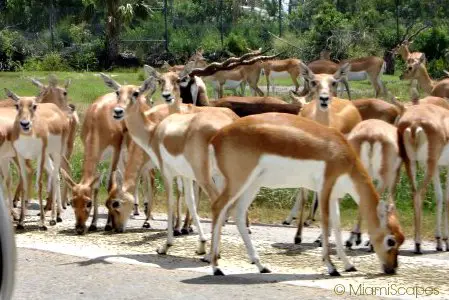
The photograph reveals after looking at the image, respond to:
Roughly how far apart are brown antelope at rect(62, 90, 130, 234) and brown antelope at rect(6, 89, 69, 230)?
0.36 m

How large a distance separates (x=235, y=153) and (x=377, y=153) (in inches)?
95.0

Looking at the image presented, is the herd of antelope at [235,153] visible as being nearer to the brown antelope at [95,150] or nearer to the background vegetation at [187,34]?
the brown antelope at [95,150]

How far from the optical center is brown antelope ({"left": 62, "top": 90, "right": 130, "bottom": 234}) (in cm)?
1126

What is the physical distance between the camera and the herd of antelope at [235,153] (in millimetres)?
8195

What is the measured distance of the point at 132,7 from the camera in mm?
43562

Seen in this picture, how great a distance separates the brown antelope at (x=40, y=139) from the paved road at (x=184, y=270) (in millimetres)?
1001

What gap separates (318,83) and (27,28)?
48.0 meters

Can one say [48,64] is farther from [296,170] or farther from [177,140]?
[296,170]

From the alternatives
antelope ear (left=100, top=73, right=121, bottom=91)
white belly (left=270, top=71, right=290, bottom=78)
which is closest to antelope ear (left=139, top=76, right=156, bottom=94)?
antelope ear (left=100, top=73, right=121, bottom=91)

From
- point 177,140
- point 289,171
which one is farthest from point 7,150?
point 289,171

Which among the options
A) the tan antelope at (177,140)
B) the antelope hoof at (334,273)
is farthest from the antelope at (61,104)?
the antelope hoof at (334,273)

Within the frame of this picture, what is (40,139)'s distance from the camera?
11914 millimetres

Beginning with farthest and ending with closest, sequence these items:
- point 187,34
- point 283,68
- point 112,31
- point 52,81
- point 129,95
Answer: point 187,34 < point 112,31 < point 283,68 < point 52,81 < point 129,95

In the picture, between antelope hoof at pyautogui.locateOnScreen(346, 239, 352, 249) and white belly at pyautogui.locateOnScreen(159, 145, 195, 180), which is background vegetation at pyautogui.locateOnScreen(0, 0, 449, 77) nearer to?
antelope hoof at pyautogui.locateOnScreen(346, 239, 352, 249)
